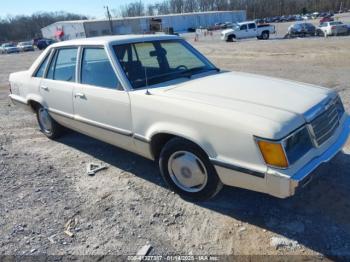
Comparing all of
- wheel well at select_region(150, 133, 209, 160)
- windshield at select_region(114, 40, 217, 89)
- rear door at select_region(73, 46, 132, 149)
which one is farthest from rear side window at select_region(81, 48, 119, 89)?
wheel well at select_region(150, 133, 209, 160)

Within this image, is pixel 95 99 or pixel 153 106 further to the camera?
pixel 95 99

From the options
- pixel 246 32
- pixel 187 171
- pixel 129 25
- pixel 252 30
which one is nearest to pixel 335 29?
pixel 252 30

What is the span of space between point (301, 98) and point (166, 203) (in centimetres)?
171

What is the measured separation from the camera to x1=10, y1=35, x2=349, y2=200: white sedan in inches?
101

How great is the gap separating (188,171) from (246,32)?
34370mm

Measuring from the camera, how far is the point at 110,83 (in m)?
3.68

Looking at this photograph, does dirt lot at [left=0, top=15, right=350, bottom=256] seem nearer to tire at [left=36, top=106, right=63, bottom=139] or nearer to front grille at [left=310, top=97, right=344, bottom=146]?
front grille at [left=310, top=97, right=344, bottom=146]

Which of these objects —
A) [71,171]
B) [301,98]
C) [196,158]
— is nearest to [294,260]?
[196,158]

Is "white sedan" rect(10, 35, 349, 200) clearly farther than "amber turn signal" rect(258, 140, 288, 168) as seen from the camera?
Yes

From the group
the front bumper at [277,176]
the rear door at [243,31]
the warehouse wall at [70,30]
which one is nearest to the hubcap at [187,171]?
the front bumper at [277,176]

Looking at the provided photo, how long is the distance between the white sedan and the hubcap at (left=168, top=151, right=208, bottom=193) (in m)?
0.01

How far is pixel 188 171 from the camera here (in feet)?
10.6

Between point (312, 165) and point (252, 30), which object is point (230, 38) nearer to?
point (252, 30)

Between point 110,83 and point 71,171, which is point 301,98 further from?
point 71,171
